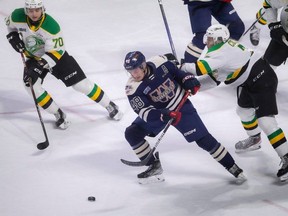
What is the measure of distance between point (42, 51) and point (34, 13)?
1.09 feet

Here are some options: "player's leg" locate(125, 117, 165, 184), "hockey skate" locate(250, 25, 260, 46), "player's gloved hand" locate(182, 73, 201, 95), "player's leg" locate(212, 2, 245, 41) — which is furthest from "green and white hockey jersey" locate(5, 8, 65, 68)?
"hockey skate" locate(250, 25, 260, 46)

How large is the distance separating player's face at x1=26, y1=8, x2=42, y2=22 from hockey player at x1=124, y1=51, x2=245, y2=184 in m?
1.01

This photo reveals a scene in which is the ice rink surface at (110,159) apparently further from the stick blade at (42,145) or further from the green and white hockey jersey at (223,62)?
the green and white hockey jersey at (223,62)

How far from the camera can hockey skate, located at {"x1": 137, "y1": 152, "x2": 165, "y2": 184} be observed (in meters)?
4.23

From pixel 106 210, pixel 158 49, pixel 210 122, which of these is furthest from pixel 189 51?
pixel 106 210

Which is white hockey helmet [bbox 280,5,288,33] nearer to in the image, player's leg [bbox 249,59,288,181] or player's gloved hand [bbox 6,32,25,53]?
player's leg [bbox 249,59,288,181]

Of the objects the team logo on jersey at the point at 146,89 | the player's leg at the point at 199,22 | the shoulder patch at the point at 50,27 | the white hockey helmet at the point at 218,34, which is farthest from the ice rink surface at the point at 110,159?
the white hockey helmet at the point at 218,34

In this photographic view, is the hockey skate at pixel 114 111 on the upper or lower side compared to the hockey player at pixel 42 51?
lower

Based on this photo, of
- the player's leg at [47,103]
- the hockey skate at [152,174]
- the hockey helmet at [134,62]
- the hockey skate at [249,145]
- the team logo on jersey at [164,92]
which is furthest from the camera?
the player's leg at [47,103]

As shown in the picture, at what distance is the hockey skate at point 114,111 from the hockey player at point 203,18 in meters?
0.69

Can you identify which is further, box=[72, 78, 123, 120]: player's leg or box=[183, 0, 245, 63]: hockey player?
box=[183, 0, 245, 63]: hockey player

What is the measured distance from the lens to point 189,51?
17.7 ft

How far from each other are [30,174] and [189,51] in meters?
1.69

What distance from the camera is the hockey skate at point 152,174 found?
4.23 m
